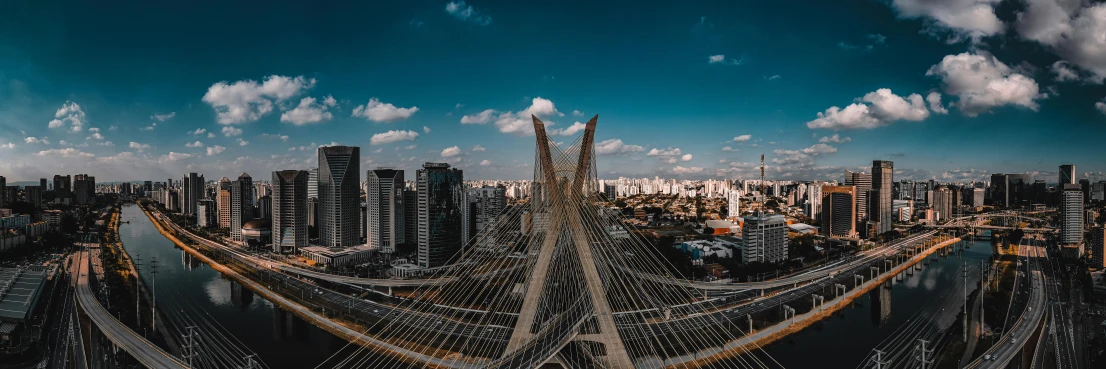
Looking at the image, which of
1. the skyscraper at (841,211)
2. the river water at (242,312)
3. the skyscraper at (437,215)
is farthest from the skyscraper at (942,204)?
the river water at (242,312)

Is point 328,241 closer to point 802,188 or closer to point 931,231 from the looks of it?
point 931,231

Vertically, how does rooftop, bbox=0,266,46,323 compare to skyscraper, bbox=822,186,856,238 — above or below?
below

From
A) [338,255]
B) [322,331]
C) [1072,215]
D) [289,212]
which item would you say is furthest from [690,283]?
[289,212]

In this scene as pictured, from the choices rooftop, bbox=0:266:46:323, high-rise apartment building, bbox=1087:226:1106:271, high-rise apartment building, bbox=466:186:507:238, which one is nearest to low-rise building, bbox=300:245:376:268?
high-rise apartment building, bbox=466:186:507:238

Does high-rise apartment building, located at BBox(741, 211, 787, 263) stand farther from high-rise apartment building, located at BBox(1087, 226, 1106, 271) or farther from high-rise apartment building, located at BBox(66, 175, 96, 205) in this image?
high-rise apartment building, located at BBox(66, 175, 96, 205)

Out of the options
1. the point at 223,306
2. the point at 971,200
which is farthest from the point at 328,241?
the point at 971,200

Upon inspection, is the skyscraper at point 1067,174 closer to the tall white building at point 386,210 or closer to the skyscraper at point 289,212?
the tall white building at point 386,210
